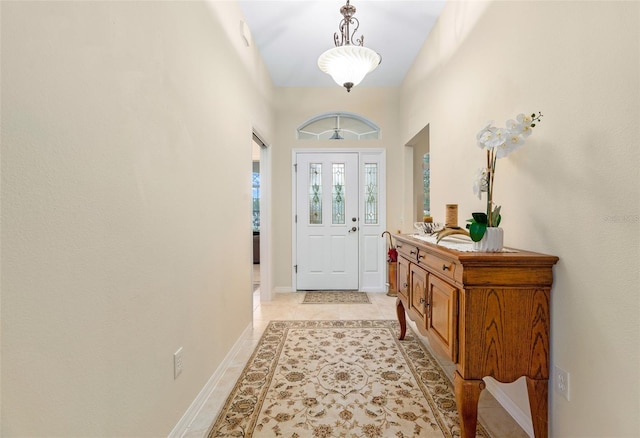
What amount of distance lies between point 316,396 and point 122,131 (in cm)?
179

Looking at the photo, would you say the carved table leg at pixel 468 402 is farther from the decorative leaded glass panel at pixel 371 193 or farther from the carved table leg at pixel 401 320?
the decorative leaded glass panel at pixel 371 193

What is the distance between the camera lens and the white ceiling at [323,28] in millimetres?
2756

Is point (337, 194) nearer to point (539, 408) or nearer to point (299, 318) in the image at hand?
point (299, 318)

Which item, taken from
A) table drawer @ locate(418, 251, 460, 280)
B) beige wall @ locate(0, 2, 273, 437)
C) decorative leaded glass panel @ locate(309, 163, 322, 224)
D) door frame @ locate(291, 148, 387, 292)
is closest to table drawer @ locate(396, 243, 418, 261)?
table drawer @ locate(418, 251, 460, 280)

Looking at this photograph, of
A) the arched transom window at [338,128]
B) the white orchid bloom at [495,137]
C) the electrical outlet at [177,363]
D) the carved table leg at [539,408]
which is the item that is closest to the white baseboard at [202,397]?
the electrical outlet at [177,363]

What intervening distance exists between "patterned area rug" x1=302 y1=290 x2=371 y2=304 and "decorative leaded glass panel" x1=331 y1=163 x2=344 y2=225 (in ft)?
3.33

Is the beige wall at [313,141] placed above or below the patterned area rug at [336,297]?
above

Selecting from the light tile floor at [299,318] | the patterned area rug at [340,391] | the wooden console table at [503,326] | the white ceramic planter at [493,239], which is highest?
the white ceramic planter at [493,239]

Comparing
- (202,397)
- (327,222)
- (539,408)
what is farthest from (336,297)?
(539,408)

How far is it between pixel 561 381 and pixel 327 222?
3.41 metres

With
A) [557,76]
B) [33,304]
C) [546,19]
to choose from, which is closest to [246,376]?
[33,304]

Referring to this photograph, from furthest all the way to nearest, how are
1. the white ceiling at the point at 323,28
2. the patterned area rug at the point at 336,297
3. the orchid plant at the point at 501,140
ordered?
the patterned area rug at the point at 336,297 < the white ceiling at the point at 323,28 < the orchid plant at the point at 501,140

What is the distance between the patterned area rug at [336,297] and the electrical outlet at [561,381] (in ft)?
8.73

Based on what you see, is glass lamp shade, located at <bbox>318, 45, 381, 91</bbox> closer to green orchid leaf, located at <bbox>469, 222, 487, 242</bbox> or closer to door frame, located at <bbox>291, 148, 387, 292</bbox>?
green orchid leaf, located at <bbox>469, 222, 487, 242</bbox>
